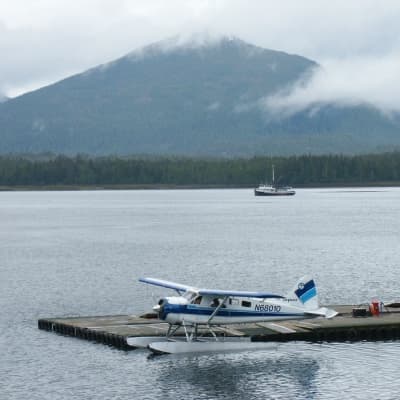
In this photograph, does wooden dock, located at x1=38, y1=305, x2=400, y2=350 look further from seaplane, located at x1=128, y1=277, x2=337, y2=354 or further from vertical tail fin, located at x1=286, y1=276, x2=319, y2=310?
vertical tail fin, located at x1=286, y1=276, x2=319, y2=310

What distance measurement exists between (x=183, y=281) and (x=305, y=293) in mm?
29139

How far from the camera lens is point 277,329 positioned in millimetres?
49750

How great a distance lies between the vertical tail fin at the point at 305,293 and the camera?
4731cm

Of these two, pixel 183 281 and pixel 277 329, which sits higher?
pixel 277 329

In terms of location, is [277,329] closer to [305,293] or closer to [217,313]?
[305,293]

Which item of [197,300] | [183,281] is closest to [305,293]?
[197,300]

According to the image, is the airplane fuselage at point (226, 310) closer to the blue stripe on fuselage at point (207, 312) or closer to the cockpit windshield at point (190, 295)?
the blue stripe on fuselage at point (207, 312)

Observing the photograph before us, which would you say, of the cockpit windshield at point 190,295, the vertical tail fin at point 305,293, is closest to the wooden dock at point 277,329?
the vertical tail fin at point 305,293

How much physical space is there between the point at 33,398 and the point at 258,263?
4995 centimetres

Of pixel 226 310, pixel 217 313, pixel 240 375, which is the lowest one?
pixel 240 375

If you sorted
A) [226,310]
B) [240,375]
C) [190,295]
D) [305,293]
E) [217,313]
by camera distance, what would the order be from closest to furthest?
[240,375]
[190,295]
[217,313]
[226,310]
[305,293]

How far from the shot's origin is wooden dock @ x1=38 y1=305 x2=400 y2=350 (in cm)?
4866

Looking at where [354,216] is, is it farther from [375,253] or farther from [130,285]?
[130,285]

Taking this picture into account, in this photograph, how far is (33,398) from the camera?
130 ft
